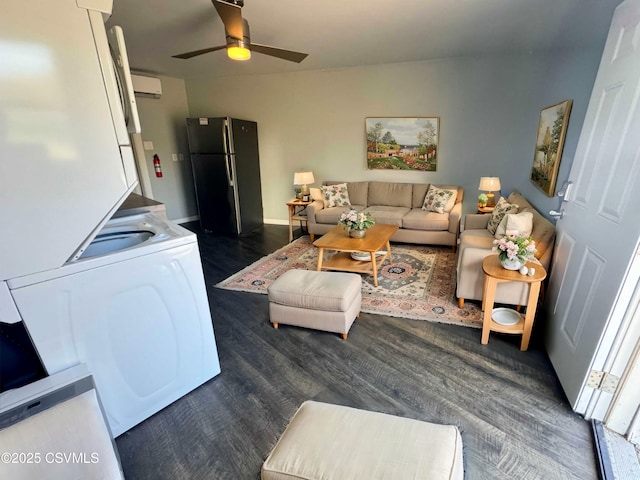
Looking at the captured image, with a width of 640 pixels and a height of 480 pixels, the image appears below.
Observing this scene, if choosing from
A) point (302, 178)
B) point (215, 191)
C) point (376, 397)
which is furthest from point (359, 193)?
point (376, 397)

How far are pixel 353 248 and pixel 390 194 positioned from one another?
1.98 m

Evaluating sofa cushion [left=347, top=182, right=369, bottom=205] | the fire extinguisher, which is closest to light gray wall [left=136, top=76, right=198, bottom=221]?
the fire extinguisher

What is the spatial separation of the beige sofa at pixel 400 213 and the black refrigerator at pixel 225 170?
1.21m

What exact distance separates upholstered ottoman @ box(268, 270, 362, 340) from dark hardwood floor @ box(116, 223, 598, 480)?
107 millimetres

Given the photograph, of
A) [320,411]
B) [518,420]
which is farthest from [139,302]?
[518,420]

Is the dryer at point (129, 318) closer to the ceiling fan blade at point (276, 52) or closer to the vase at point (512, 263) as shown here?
the ceiling fan blade at point (276, 52)

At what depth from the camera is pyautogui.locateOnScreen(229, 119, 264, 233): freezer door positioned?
4771 mm

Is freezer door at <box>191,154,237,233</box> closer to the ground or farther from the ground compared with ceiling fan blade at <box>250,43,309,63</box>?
closer to the ground

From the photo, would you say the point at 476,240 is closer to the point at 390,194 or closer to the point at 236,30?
the point at 390,194

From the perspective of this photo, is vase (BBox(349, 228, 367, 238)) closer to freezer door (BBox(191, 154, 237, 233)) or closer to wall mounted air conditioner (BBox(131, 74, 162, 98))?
freezer door (BBox(191, 154, 237, 233))

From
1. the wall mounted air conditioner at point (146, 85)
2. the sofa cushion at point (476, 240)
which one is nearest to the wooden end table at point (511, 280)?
the sofa cushion at point (476, 240)

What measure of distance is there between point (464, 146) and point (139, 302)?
14.3 ft

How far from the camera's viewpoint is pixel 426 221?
4.01 metres

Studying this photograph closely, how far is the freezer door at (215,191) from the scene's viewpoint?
4.75m
